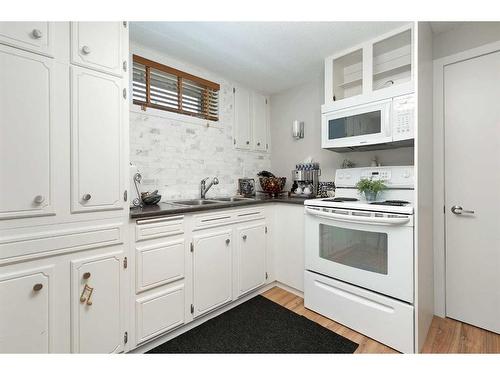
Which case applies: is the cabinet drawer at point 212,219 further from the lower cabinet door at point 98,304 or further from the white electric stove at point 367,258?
the white electric stove at point 367,258

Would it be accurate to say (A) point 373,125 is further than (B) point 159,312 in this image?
Yes

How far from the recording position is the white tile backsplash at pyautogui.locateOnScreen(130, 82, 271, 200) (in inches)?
87.0

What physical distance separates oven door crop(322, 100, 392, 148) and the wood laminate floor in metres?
1.51

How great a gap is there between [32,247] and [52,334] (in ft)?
1.55

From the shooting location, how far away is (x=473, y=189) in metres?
1.92

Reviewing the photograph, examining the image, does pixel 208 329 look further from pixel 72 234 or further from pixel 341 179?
pixel 341 179

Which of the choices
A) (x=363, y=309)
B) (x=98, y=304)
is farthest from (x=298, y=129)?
(x=98, y=304)

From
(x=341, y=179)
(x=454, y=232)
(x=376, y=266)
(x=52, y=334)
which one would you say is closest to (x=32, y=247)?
(x=52, y=334)

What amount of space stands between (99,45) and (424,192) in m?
2.35

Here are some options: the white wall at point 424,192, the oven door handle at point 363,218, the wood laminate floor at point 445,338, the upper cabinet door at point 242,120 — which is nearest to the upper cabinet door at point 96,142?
the oven door handle at point 363,218

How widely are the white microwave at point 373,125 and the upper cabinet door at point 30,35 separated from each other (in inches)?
81.1

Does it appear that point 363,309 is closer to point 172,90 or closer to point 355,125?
point 355,125

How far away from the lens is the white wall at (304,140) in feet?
8.29

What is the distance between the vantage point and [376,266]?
1.77 meters
